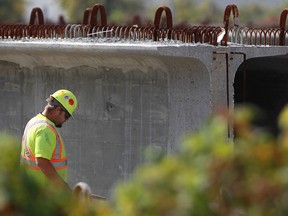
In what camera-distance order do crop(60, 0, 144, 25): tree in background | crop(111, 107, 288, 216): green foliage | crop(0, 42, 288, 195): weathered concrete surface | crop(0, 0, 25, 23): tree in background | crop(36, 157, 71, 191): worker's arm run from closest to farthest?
crop(111, 107, 288, 216): green foliage → crop(36, 157, 71, 191): worker's arm → crop(0, 42, 288, 195): weathered concrete surface → crop(0, 0, 25, 23): tree in background → crop(60, 0, 144, 25): tree in background

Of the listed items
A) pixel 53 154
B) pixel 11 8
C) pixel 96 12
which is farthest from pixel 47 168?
pixel 11 8

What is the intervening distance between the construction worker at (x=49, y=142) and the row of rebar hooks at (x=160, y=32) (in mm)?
2626

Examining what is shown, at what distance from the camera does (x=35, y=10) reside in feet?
47.7

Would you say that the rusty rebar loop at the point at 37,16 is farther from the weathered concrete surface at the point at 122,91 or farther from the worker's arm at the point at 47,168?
the worker's arm at the point at 47,168

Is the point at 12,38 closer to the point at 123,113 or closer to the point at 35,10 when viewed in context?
the point at 35,10

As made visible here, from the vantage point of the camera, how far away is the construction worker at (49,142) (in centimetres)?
866

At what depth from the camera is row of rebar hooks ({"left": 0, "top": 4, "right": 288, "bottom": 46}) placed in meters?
11.5

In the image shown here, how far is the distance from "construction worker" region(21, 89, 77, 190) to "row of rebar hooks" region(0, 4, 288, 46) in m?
2.63

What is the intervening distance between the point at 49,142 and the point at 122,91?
3.22m

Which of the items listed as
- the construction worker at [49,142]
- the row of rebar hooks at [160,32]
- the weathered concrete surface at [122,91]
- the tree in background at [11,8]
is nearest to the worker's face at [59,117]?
the construction worker at [49,142]

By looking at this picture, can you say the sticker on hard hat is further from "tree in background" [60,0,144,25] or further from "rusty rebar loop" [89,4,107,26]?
"tree in background" [60,0,144,25]

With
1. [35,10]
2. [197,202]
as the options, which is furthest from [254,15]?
[197,202]

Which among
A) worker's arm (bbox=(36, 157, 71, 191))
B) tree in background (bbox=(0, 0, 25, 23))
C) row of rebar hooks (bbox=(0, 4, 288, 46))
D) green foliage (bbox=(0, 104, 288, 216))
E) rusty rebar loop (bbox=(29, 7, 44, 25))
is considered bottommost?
worker's arm (bbox=(36, 157, 71, 191))

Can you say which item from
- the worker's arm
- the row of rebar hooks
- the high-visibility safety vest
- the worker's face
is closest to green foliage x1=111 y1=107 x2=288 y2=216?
the worker's arm
